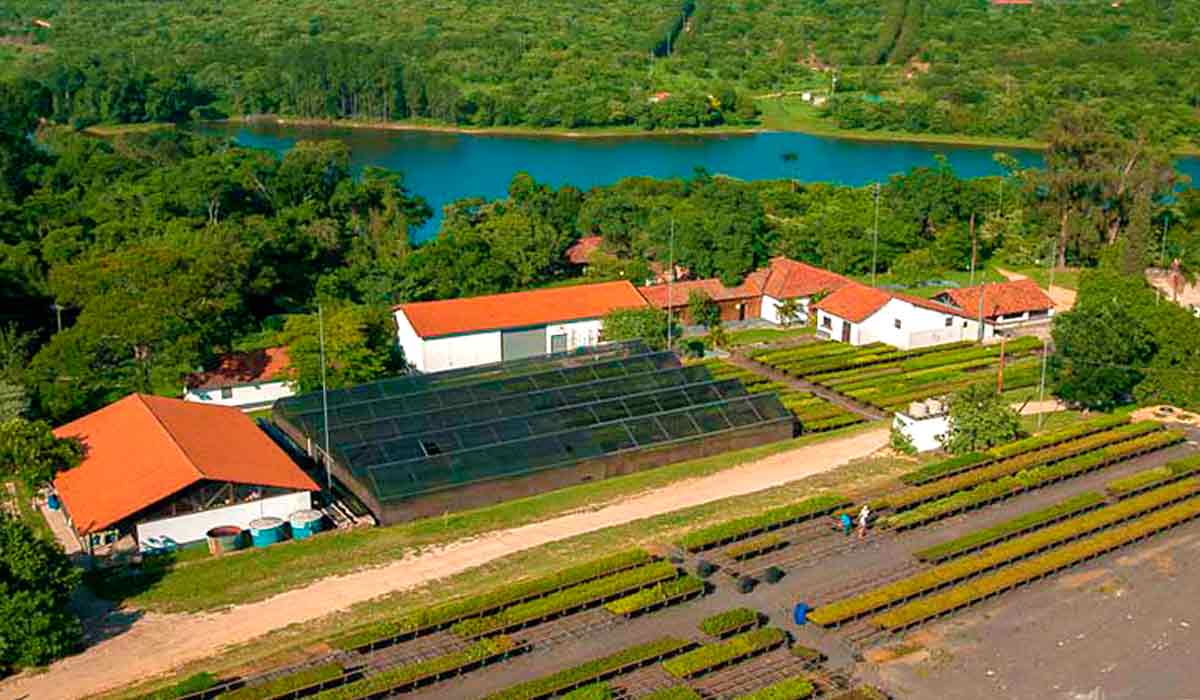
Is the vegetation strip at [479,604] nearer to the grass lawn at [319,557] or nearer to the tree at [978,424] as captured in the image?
the grass lawn at [319,557]

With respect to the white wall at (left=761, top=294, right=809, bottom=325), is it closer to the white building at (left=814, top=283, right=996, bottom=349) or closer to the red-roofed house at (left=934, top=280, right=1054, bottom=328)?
the white building at (left=814, top=283, right=996, bottom=349)

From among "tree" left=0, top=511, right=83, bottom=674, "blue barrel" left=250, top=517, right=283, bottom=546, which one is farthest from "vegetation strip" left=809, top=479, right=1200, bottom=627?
"tree" left=0, top=511, right=83, bottom=674

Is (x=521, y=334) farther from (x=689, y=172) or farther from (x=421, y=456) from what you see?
(x=689, y=172)

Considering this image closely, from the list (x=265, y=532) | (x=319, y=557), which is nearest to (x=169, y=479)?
(x=265, y=532)

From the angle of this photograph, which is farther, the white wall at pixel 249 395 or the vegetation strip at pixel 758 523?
the white wall at pixel 249 395

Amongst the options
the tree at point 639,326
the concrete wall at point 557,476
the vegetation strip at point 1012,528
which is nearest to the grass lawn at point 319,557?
the concrete wall at point 557,476

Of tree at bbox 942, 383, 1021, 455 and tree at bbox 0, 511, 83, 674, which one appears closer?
tree at bbox 0, 511, 83, 674
